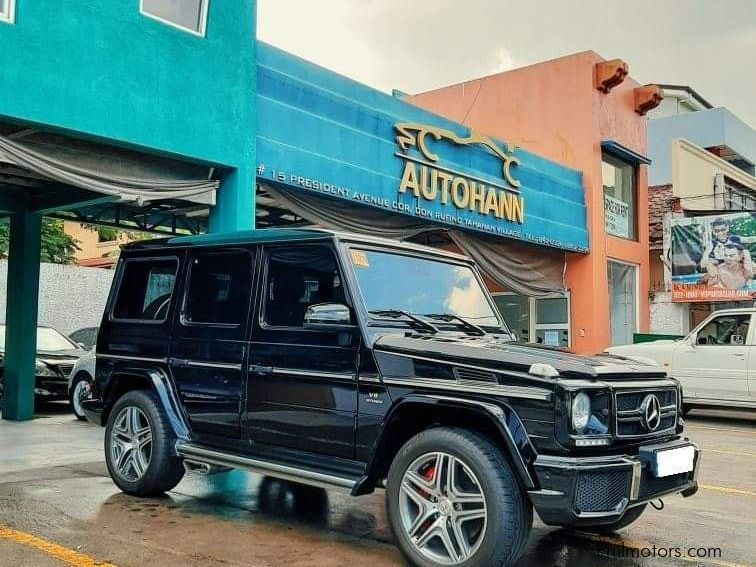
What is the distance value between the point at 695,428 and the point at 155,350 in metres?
9.07

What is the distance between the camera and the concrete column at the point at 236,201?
928 cm

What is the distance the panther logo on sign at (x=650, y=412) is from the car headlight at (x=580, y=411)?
18.9 inches

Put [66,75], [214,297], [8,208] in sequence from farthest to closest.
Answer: [8,208], [66,75], [214,297]

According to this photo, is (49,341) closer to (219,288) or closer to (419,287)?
(219,288)

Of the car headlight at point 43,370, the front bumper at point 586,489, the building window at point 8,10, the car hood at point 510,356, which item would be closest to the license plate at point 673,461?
Result: the front bumper at point 586,489

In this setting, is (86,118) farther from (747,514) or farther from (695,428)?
(695,428)

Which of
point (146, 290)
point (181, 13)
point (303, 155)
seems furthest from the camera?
point (303, 155)

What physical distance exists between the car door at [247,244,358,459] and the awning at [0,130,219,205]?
3.59m

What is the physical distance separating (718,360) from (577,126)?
700 cm

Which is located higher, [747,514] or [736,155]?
[736,155]

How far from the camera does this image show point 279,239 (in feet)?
17.7

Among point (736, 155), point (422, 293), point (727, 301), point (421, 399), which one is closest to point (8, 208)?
point (422, 293)

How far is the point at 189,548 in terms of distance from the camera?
4695 millimetres

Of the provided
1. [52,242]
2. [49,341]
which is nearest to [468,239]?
[49,341]
